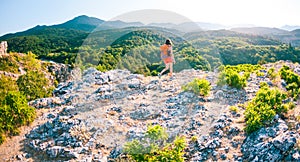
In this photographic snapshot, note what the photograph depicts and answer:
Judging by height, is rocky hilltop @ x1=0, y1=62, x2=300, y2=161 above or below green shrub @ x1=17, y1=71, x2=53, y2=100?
below

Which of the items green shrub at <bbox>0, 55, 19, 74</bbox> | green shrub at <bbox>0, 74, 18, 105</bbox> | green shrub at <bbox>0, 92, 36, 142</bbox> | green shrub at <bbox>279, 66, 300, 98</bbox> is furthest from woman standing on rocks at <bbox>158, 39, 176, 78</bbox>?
green shrub at <bbox>0, 55, 19, 74</bbox>

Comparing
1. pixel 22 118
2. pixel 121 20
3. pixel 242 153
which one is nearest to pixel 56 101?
pixel 22 118

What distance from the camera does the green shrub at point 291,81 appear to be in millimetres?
11086

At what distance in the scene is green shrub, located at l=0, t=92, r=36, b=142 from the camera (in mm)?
10320

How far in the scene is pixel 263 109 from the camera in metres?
9.17

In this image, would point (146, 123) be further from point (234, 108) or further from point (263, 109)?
point (263, 109)

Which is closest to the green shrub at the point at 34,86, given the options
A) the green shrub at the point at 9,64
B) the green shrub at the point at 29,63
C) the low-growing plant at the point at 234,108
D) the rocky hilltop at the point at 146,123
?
the rocky hilltop at the point at 146,123

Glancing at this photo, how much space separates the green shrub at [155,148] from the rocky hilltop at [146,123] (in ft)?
1.48

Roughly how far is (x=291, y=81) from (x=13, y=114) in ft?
36.8

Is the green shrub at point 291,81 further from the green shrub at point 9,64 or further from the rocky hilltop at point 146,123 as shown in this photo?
the green shrub at point 9,64

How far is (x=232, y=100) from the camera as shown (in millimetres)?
11680

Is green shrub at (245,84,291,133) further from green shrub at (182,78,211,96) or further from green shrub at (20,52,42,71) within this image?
green shrub at (20,52,42,71)

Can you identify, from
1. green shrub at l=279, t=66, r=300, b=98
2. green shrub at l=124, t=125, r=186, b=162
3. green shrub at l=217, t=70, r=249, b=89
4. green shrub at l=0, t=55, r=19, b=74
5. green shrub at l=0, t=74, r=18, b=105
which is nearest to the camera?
green shrub at l=124, t=125, r=186, b=162

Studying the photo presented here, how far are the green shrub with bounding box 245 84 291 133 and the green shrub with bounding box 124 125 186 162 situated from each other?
2.19m
